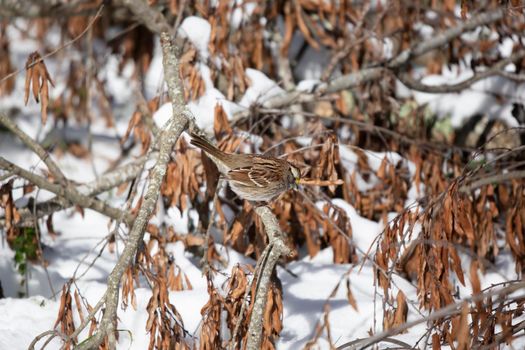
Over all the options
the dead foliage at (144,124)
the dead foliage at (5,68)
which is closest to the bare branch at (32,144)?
the dead foliage at (144,124)

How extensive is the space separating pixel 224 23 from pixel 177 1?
55 centimetres

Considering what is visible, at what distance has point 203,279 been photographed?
4.50m

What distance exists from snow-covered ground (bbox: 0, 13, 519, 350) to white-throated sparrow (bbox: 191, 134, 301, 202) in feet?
1.70

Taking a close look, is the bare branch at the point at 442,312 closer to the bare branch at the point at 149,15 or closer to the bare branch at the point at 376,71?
the bare branch at the point at 376,71

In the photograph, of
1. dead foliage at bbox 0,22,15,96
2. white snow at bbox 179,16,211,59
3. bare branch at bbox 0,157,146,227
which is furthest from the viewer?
dead foliage at bbox 0,22,15,96

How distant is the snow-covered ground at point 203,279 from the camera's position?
3883mm

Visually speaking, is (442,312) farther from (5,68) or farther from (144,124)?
(5,68)

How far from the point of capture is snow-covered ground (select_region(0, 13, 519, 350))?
12.7 feet

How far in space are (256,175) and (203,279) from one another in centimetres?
83

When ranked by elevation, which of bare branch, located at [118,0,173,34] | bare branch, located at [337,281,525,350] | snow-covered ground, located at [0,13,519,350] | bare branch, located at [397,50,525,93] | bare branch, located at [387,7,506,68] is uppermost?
bare branch, located at [118,0,173,34]

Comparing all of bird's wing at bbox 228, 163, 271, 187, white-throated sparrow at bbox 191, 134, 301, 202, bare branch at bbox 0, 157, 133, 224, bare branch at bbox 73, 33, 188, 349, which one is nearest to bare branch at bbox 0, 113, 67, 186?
bare branch at bbox 0, 157, 133, 224

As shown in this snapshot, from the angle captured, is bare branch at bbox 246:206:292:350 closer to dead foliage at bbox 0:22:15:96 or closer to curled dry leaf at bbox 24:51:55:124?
curled dry leaf at bbox 24:51:55:124

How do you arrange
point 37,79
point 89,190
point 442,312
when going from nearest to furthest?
point 442,312 < point 37,79 < point 89,190

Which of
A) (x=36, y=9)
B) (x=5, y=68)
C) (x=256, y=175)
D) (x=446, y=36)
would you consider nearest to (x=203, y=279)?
(x=256, y=175)
